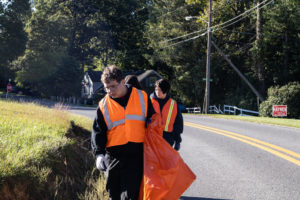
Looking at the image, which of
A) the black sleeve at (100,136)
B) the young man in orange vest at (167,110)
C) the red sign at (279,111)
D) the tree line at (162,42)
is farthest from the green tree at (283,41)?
the black sleeve at (100,136)

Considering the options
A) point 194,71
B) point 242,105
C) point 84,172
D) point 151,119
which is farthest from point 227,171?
point 194,71

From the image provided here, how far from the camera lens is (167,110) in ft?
18.5

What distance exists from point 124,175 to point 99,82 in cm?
5979

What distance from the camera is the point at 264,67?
1277 inches

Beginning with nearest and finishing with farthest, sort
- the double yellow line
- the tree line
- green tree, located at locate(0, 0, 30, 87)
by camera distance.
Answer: the double yellow line < the tree line < green tree, located at locate(0, 0, 30, 87)

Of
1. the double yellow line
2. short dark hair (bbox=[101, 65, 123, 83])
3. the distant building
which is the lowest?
the double yellow line

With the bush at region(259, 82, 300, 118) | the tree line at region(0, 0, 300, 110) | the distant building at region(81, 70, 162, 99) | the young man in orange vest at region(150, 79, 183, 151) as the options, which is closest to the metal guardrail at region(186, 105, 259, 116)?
the tree line at region(0, 0, 300, 110)

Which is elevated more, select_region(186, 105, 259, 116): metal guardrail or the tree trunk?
the tree trunk

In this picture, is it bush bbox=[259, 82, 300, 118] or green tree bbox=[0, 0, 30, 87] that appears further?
green tree bbox=[0, 0, 30, 87]

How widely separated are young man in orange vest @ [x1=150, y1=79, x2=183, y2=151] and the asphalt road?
3.48 ft

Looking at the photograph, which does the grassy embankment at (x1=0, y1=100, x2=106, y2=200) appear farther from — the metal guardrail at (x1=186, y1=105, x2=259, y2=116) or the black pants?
the metal guardrail at (x1=186, y1=105, x2=259, y2=116)

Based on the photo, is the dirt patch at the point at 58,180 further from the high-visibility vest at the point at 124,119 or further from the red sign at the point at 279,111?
the red sign at the point at 279,111

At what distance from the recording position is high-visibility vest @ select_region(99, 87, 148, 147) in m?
3.63

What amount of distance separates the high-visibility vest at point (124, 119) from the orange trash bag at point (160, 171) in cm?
14
